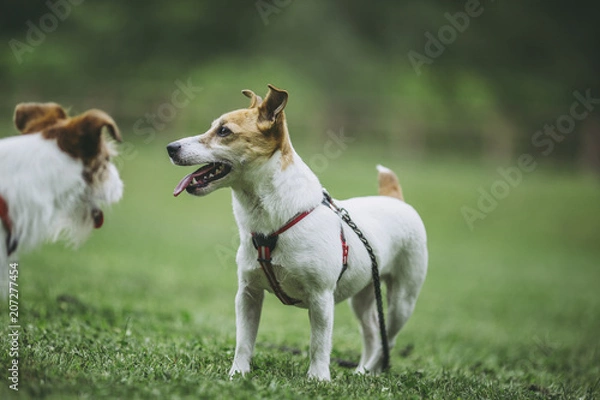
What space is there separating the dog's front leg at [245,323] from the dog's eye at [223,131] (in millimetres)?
1153

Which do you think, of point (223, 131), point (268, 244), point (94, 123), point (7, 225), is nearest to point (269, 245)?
point (268, 244)

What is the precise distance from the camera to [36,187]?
4.24 metres

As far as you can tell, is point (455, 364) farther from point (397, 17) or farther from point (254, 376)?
point (397, 17)

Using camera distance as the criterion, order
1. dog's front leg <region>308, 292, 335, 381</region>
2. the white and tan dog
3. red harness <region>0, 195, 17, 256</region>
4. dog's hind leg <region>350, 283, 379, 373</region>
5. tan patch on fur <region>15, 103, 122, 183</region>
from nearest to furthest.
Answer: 1. red harness <region>0, 195, 17, 256</region>
2. tan patch on fur <region>15, 103, 122, 183</region>
3. the white and tan dog
4. dog's front leg <region>308, 292, 335, 381</region>
5. dog's hind leg <region>350, 283, 379, 373</region>

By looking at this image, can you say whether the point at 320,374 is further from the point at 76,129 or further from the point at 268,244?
the point at 76,129

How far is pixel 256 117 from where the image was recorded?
4594mm

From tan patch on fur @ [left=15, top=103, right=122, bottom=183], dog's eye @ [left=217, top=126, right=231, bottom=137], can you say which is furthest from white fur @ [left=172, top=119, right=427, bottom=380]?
tan patch on fur @ [left=15, top=103, right=122, bottom=183]

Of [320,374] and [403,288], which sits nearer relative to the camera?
[320,374]

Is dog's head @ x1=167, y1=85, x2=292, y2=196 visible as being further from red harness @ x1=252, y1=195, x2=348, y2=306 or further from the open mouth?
red harness @ x1=252, y1=195, x2=348, y2=306

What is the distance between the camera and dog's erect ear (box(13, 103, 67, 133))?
14.6ft

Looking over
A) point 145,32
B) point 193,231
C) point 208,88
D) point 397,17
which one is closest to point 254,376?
point 193,231

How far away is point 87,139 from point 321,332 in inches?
86.6

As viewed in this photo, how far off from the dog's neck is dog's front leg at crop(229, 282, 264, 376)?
574 millimetres

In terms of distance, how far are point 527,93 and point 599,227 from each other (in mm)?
16907
